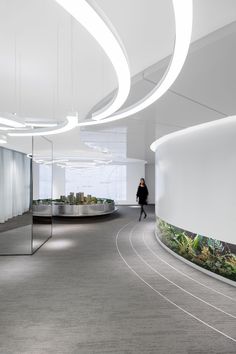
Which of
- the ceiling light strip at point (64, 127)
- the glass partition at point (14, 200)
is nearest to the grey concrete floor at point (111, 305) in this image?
the glass partition at point (14, 200)

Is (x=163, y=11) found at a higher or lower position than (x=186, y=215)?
higher

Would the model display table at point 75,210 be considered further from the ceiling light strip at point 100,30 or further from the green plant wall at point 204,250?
the ceiling light strip at point 100,30

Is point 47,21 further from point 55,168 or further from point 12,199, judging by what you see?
point 55,168

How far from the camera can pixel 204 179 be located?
4.66 meters

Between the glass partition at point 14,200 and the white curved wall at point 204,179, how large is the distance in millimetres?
3885

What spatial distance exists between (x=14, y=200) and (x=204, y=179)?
30.3 ft

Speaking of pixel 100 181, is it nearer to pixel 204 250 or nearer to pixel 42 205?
pixel 42 205

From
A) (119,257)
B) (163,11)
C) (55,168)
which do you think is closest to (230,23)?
(163,11)

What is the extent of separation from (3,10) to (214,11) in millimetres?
1680

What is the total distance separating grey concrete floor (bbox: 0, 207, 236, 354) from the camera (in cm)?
264

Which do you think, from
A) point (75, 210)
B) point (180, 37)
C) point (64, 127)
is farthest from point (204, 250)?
point (75, 210)

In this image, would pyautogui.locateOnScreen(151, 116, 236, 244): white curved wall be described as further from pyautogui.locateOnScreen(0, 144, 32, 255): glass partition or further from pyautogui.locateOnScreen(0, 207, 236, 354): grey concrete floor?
pyautogui.locateOnScreen(0, 144, 32, 255): glass partition

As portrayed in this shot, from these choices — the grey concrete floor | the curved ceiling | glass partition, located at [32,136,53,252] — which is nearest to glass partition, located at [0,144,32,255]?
glass partition, located at [32,136,53,252]

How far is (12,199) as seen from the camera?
11180 mm
